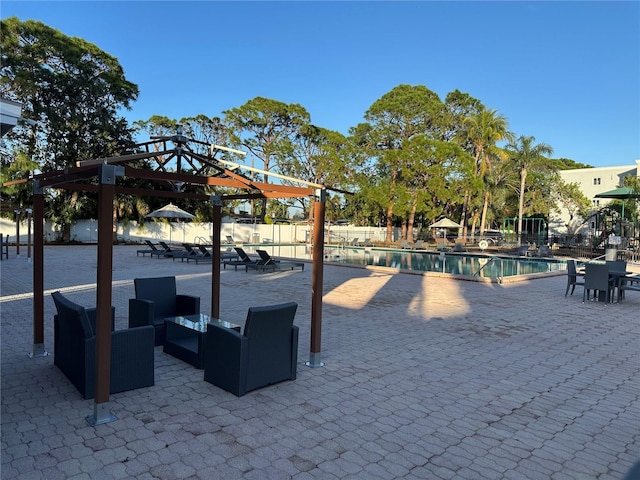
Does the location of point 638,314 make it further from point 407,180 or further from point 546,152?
point 546,152

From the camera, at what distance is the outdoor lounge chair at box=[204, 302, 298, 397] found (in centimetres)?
397

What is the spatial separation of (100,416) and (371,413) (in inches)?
87.8

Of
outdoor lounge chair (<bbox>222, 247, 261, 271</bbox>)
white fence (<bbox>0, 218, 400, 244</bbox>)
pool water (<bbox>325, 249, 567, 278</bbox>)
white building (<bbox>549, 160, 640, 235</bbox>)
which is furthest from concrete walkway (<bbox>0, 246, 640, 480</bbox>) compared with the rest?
white building (<bbox>549, 160, 640, 235</bbox>)

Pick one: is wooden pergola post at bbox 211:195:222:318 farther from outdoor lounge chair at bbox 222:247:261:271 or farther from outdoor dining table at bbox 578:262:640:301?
outdoor lounge chair at bbox 222:247:261:271

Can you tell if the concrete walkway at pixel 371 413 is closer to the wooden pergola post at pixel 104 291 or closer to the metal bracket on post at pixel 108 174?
the wooden pergola post at pixel 104 291

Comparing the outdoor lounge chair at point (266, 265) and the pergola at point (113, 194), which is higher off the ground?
the pergola at point (113, 194)

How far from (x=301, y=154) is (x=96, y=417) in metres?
37.6

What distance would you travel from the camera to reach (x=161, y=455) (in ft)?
9.70

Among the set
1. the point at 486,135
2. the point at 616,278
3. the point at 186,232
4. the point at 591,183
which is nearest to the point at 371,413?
the point at 616,278

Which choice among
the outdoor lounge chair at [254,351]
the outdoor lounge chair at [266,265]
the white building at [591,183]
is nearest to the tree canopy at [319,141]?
the white building at [591,183]

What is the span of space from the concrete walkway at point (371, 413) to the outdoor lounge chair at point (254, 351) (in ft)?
0.39

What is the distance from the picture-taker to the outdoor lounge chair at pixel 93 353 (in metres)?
3.83

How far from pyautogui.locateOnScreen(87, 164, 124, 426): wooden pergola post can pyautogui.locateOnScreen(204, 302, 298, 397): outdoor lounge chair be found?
1014 mm

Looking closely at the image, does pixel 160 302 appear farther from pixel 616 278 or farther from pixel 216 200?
pixel 616 278
